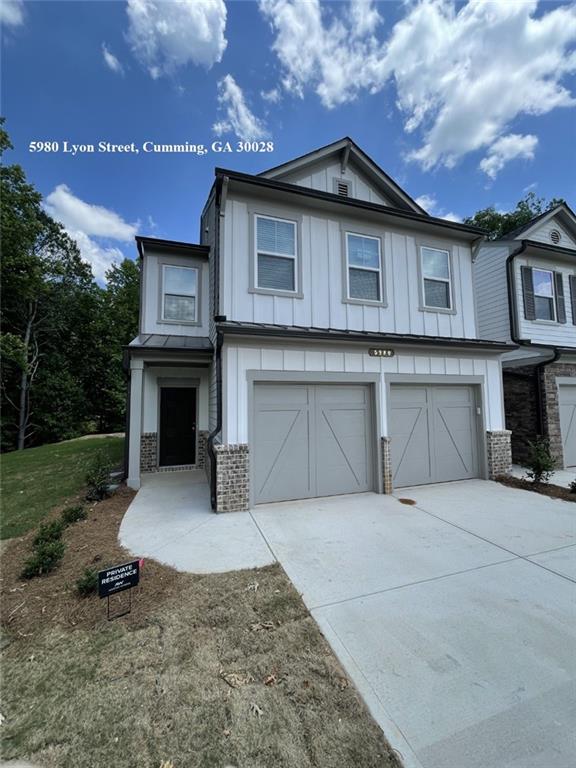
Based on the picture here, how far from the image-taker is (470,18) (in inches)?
292

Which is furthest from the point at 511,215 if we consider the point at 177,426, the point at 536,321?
the point at 177,426

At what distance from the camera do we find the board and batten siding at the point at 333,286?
604 cm

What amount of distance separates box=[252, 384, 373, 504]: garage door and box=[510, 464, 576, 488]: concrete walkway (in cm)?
404

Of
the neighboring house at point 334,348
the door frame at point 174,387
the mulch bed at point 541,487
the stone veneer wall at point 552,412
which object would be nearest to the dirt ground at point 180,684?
the neighboring house at point 334,348

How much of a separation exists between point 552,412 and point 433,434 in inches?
158

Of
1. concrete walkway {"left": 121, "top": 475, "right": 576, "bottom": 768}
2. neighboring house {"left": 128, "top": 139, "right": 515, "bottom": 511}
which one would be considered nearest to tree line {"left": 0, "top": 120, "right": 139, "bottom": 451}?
neighboring house {"left": 128, "top": 139, "right": 515, "bottom": 511}

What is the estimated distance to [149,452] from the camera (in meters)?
8.50

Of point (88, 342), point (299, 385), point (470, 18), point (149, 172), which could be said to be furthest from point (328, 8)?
point (88, 342)

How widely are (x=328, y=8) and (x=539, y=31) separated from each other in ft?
16.8

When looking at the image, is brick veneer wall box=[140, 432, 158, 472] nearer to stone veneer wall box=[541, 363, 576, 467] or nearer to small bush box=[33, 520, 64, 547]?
small bush box=[33, 520, 64, 547]

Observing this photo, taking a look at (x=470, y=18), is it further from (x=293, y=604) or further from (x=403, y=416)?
(x=293, y=604)

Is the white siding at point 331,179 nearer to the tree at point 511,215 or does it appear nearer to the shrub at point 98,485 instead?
the shrub at point 98,485

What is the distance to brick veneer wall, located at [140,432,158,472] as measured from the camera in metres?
8.47

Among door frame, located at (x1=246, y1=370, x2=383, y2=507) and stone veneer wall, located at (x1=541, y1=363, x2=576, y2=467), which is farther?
stone veneer wall, located at (x1=541, y1=363, x2=576, y2=467)
